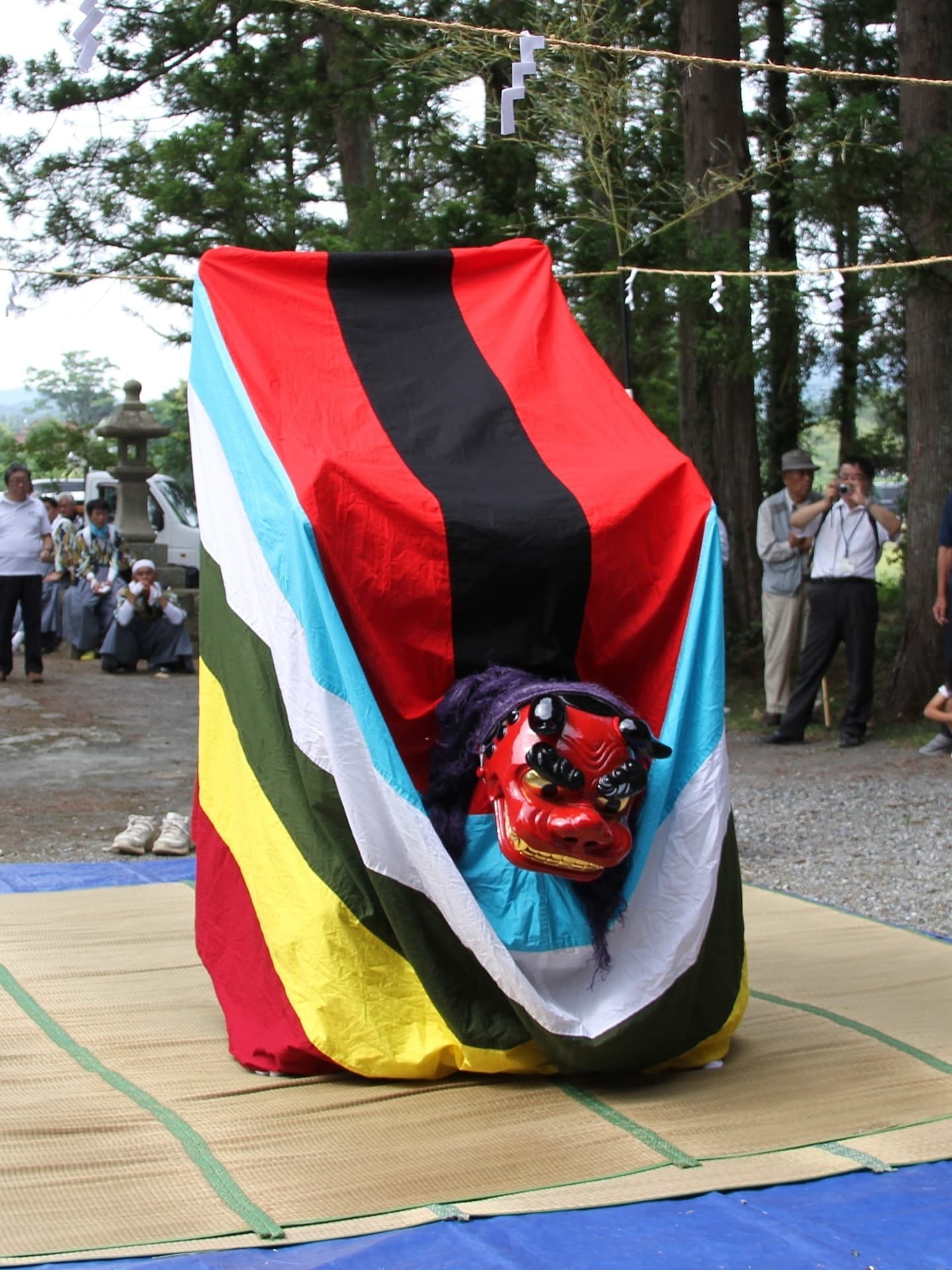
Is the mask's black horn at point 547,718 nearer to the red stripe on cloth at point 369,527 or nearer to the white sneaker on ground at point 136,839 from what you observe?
the red stripe on cloth at point 369,527

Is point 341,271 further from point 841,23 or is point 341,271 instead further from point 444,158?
point 841,23

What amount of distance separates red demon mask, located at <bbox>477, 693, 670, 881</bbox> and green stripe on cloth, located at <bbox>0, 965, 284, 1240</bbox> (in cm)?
82

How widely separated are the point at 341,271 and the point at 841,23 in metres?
10.1

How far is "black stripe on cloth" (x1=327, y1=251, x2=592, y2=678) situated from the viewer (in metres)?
3.35

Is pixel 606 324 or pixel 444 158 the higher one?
pixel 444 158

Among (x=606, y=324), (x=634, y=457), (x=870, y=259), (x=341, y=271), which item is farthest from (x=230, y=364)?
(x=606, y=324)

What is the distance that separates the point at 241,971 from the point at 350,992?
34cm

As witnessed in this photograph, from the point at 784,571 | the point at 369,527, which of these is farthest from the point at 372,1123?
the point at 784,571

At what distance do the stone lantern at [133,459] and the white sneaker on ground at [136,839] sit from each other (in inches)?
330

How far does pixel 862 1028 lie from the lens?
3529 millimetres

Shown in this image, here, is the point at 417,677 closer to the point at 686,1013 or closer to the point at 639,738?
the point at 639,738

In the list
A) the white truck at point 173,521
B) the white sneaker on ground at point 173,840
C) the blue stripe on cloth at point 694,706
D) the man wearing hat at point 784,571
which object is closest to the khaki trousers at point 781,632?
the man wearing hat at point 784,571

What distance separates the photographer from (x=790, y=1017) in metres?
3.63

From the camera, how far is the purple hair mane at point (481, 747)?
3.15m
